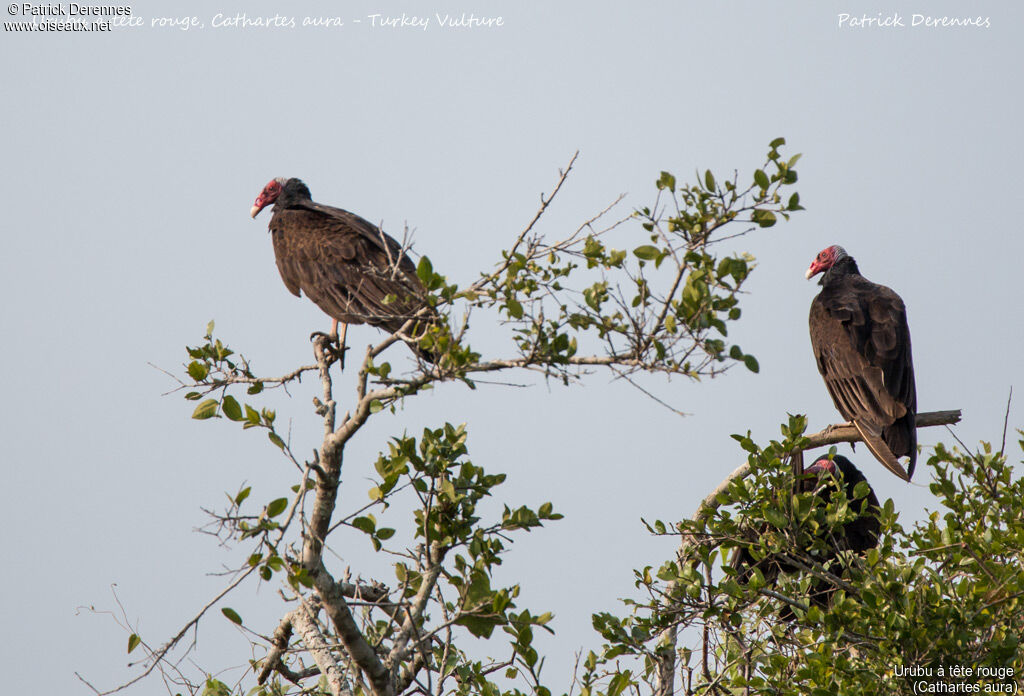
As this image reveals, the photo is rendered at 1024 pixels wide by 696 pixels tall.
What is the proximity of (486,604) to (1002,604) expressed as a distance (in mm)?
1596

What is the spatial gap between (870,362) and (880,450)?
1.68 ft


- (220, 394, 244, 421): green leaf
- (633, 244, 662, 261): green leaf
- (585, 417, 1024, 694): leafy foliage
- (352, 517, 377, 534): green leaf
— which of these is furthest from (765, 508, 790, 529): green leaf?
(220, 394, 244, 421): green leaf

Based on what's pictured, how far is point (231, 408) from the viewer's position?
2.70 meters

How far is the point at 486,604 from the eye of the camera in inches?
119

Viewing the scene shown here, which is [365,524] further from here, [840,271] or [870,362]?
[840,271]

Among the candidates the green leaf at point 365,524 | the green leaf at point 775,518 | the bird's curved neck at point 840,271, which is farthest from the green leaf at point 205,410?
the bird's curved neck at point 840,271

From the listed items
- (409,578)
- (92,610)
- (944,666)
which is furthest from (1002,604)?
(92,610)

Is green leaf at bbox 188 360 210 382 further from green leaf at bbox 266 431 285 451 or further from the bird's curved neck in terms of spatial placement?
the bird's curved neck

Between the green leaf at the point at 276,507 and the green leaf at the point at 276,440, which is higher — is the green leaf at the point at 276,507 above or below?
below

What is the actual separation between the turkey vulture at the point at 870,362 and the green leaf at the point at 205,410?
3.21 meters

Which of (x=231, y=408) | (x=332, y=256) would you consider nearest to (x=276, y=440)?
(x=231, y=408)

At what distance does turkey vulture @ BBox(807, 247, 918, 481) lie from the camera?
4.88 meters

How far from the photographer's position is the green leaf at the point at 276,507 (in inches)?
91.4

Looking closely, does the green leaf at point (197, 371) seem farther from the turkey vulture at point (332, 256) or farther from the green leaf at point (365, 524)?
the turkey vulture at point (332, 256)
